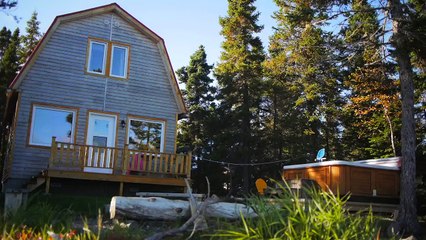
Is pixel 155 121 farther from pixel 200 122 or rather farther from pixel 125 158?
pixel 200 122

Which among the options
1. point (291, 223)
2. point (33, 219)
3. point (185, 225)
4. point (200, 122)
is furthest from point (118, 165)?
point (200, 122)

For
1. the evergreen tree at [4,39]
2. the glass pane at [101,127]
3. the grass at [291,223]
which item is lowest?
the grass at [291,223]

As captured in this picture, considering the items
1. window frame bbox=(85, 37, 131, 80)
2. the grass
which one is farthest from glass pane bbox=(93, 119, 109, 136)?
the grass

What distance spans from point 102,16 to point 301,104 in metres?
13.9

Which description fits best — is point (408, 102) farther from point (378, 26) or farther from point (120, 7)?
point (120, 7)

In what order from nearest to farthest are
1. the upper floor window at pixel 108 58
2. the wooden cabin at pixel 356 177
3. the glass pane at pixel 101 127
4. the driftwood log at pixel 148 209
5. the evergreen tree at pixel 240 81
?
the driftwood log at pixel 148 209, the wooden cabin at pixel 356 177, the glass pane at pixel 101 127, the upper floor window at pixel 108 58, the evergreen tree at pixel 240 81

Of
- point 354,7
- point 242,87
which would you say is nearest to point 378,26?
point 354,7

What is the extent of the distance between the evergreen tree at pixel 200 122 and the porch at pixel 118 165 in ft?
37.5

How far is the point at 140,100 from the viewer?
1575cm

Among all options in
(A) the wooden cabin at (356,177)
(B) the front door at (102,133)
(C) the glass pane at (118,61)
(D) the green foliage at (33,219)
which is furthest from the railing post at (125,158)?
(D) the green foliage at (33,219)

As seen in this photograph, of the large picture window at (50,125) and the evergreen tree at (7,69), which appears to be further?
the evergreen tree at (7,69)

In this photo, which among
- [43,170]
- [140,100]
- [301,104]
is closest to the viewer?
[43,170]

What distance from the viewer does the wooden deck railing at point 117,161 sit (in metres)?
13.0

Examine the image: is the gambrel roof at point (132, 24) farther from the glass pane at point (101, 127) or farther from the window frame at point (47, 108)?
the glass pane at point (101, 127)
